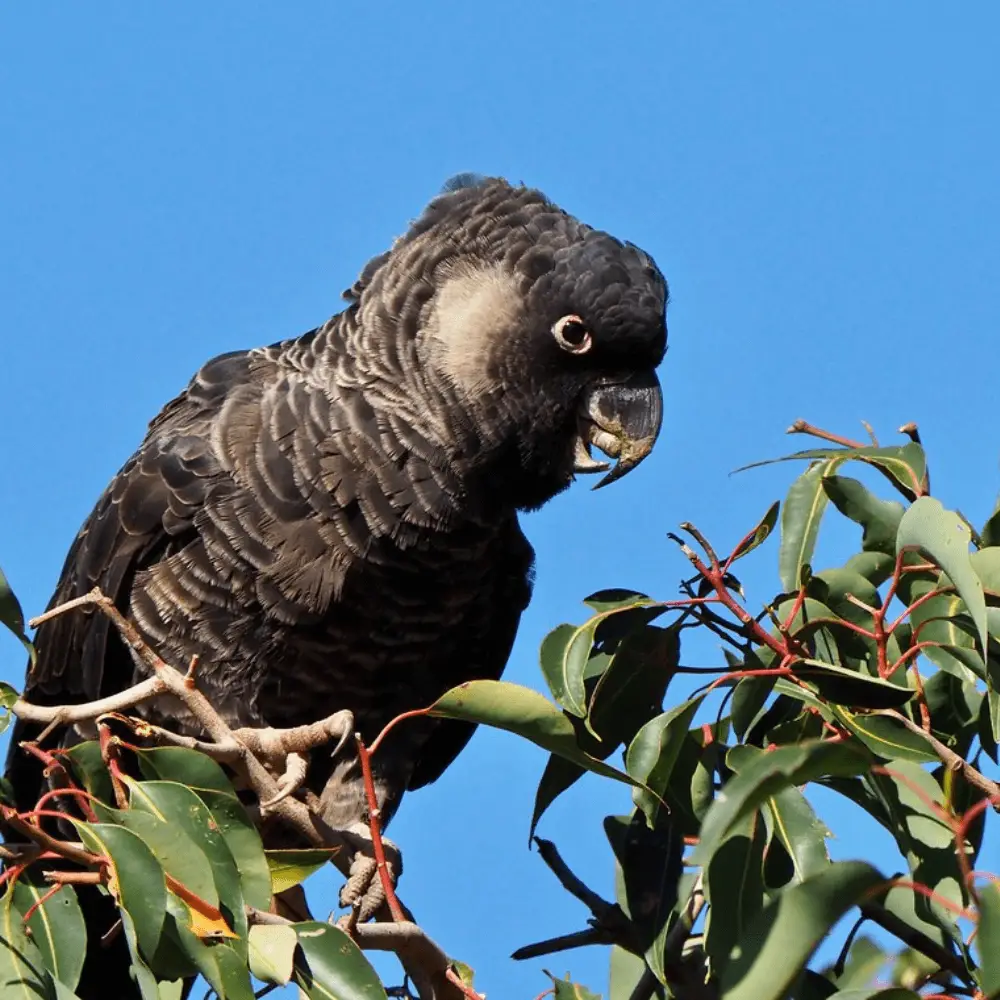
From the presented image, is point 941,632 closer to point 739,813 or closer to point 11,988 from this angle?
point 739,813

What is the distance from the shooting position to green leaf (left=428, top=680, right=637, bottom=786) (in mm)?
2484

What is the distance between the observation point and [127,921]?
81.8 inches

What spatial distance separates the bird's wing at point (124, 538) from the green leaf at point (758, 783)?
7.50 ft

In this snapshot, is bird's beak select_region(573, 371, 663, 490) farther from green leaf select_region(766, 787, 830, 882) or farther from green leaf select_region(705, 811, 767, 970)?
green leaf select_region(705, 811, 767, 970)

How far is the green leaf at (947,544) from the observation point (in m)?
2.24

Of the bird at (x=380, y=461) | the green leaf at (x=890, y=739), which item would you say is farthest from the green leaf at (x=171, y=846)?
the bird at (x=380, y=461)

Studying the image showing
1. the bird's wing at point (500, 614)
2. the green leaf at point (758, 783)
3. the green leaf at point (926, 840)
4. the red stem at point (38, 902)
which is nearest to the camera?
the green leaf at point (758, 783)

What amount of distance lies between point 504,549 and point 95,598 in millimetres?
1865

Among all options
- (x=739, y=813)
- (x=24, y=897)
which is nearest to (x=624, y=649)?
(x=739, y=813)

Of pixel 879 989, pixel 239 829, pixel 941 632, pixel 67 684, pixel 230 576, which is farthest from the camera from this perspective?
pixel 67 684

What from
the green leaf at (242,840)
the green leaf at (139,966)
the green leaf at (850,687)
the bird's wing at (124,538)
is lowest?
the green leaf at (139,966)

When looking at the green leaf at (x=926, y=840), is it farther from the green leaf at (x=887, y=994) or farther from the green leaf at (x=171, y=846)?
the green leaf at (x=171, y=846)

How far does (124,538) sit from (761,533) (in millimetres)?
1966

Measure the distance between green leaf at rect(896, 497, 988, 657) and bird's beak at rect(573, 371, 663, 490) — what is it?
1450 mm
